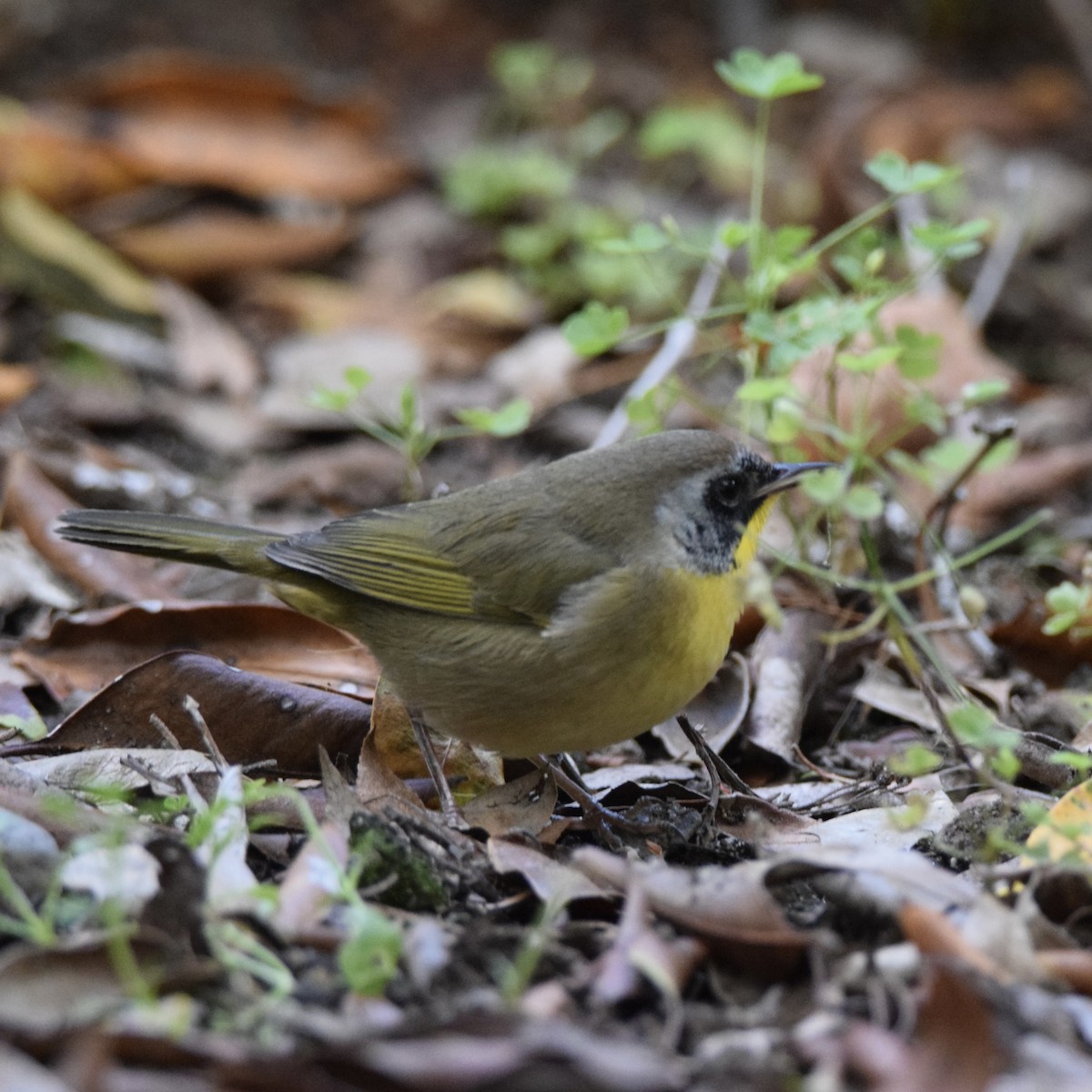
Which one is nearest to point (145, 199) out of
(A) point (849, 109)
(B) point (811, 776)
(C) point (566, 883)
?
(A) point (849, 109)

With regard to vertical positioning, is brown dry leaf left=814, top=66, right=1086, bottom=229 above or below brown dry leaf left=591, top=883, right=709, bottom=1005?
below

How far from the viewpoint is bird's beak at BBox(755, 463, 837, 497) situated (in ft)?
13.6

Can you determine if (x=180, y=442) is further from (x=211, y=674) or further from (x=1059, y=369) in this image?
(x=1059, y=369)

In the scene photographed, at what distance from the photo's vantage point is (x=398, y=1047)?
Answer: 96.4 inches

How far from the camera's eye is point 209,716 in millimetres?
4086

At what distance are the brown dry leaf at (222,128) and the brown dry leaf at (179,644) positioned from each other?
4.19m

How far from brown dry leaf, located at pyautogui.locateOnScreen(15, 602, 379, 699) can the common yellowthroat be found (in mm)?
212

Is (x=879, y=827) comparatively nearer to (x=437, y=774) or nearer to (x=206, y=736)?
(x=437, y=774)

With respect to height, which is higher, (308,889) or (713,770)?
(308,889)

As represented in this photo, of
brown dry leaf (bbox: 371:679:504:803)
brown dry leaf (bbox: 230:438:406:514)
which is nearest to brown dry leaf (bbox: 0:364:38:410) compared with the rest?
brown dry leaf (bbox: 230:438:406:514)

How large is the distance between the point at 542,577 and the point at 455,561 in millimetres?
323

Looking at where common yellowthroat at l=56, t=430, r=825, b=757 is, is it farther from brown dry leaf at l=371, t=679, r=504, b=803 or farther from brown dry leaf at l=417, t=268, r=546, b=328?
brown dry leaf at l=417, t=268, r=546, b=328

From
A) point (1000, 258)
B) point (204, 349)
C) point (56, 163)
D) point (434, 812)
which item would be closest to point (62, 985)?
point (434, 812)

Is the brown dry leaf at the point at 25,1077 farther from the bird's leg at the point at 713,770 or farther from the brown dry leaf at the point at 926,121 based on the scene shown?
the brown dry leaf at the point at 926,121
